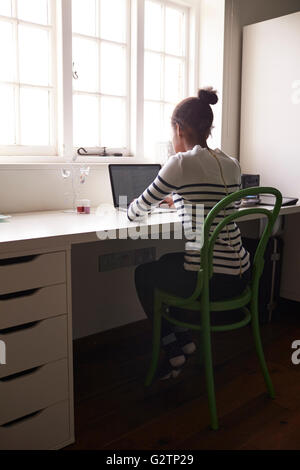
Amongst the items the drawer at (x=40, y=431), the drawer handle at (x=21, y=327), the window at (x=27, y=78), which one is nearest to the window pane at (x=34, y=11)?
the window at (x=27, y=78)

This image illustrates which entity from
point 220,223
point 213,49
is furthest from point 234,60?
point 220,223

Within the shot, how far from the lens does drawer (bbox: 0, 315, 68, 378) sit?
1.50 meters

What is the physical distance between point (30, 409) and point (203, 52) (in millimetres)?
2649

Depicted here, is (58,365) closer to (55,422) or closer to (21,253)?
(55,422)

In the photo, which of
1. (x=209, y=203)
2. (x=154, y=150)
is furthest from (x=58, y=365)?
(x=154, y=150)

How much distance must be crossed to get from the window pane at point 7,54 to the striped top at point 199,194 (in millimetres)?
1090

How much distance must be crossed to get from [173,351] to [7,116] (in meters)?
1.46

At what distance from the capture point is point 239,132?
10.8 ft

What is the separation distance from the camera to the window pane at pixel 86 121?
108 inches

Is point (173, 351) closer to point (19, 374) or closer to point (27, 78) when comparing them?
point (19, 374)

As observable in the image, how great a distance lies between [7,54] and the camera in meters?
2.39

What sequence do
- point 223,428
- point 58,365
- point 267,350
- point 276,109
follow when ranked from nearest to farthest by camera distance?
point 58,365, point 223,428, point 267,350, point 276,109

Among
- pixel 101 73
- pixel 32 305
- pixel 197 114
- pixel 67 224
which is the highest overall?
pixel 101 73

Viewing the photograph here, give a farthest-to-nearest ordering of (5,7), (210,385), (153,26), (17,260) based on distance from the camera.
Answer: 1. (153,26)
2. (5,7)
3. (210,385)
4. (17,260)
